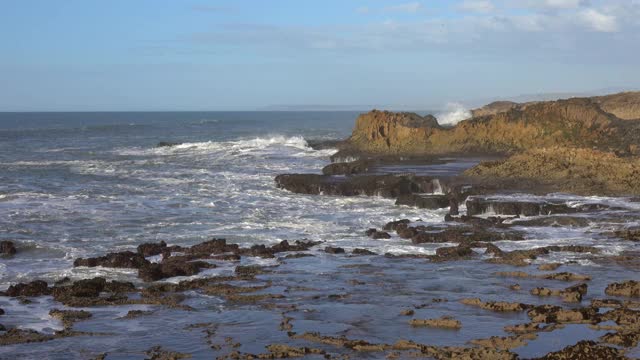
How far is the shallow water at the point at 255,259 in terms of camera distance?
54.1ft

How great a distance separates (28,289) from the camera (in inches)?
804

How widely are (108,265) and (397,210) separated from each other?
1510 centimetres

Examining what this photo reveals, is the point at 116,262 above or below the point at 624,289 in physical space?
below

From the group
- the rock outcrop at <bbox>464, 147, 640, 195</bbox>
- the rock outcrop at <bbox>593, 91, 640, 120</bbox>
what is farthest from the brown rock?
the rock outcrop at <bbox>593, 91, 640, 120</bbox>

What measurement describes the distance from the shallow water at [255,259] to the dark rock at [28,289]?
1.70ft

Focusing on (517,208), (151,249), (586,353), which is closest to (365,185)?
(517,208)

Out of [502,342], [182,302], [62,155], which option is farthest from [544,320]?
→ [62,155]

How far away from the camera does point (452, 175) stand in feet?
140

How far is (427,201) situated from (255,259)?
1253 centimetres

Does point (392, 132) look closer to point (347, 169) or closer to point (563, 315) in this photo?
point (347, 169)

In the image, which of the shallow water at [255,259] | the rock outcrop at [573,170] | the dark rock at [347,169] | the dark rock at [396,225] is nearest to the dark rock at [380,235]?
the shallow water at [255,259]

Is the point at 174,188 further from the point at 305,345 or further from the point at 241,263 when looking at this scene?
the point at 305,345

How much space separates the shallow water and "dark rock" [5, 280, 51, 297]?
0.52m

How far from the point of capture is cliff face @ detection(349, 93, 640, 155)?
54000mm
